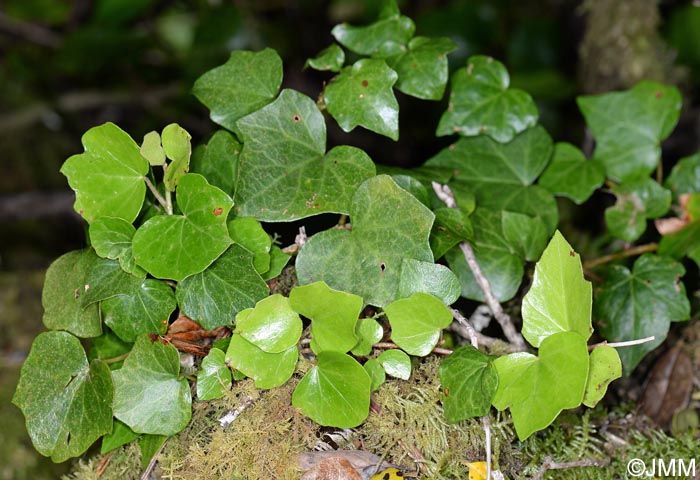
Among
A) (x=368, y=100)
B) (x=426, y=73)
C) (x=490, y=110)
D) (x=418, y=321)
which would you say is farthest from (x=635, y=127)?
(x=418, y=321)

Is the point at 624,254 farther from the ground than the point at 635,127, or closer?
closer

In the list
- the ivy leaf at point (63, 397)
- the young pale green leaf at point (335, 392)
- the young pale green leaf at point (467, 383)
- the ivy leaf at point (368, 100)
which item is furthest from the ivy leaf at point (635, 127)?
the ivy leaf at point (63, 397)

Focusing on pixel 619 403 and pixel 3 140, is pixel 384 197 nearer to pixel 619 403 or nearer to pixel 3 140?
pixel 619 403

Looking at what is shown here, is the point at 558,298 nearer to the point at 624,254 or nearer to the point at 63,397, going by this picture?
the point at 624,254

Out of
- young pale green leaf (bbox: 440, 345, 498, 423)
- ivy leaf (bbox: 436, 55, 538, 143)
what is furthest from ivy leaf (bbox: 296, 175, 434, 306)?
ivy leaf (bbox: 436, 55, 538, 143)

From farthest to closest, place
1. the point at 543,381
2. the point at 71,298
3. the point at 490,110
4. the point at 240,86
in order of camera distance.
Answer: the point at 490,110 < the point at 240,86 < the point at 71,298 < the point at 543,381

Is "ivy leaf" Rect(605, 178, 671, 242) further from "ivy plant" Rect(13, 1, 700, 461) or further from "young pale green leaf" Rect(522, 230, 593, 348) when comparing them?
"young pale green leaf" Rect(522, 230, 593, 348)

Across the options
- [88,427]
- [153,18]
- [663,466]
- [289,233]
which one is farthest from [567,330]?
[153,18]
